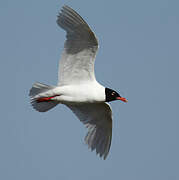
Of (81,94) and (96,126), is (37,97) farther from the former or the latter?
(96,126)

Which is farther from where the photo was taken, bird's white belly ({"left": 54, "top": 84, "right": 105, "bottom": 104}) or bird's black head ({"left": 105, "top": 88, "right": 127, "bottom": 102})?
bird's black head ({"left": 105, "top": 88, "right": 127, "bottom": 102})

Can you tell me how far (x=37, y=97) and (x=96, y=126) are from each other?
167cm

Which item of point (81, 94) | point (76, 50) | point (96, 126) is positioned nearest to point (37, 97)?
point (81, 94)

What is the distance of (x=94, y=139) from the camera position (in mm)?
10742

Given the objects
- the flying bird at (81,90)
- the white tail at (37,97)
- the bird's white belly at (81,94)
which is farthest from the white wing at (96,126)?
the bird's white belly at (81,94)

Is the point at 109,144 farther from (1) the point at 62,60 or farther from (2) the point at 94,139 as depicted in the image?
(1) the point at 62,60

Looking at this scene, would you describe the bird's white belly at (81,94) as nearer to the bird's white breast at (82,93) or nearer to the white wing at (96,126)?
the bird's white breast at (82,93)

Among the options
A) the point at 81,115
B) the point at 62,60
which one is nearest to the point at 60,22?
the point at 62,60

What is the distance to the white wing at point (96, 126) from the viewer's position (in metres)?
10.7

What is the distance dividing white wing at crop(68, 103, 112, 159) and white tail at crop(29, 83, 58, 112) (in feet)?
1.90

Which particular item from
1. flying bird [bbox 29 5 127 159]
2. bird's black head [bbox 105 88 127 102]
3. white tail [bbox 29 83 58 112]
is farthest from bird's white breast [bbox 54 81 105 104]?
white tail [bbox 29 83 58 112]

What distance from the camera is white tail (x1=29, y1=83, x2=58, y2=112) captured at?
10.0m

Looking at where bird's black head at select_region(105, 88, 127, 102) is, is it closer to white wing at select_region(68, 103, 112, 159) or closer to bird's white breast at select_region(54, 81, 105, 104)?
bird's white breast at select_region(54, 81, 105, 104)

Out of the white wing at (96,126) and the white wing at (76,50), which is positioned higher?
the white wing at (76,50)
